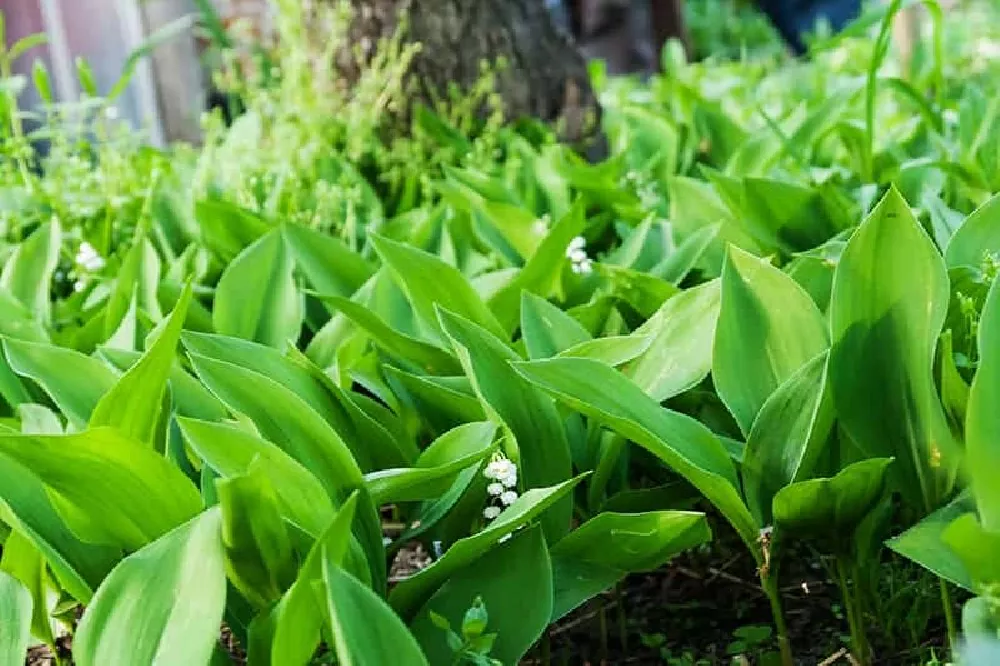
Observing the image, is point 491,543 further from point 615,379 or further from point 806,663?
point 806,663

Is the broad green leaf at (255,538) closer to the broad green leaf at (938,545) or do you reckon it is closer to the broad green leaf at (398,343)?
the broad green leaf at (398,343)

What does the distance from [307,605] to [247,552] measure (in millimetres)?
99

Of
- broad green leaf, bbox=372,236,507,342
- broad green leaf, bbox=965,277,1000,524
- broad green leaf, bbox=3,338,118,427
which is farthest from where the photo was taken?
broad green leaf, bbox=372,236,507,342

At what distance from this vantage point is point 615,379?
102 cm

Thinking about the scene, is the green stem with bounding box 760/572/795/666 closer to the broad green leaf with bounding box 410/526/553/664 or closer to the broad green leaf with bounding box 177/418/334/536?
the broad green leaf with bounding box 410/526/553/664

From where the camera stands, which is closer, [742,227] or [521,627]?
[521,627]

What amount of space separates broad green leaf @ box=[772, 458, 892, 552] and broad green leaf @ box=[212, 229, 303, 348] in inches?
29.2

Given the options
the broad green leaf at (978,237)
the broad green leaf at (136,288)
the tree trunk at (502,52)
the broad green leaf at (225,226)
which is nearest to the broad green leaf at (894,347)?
the broad green leaf at (978,237)

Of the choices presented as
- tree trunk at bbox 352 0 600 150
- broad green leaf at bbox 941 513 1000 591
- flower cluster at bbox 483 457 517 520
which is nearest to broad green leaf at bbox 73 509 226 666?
flower cluster at bbox 483 457 517 520

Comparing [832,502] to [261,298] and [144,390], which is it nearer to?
[144,390]

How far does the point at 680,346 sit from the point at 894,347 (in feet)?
0.74

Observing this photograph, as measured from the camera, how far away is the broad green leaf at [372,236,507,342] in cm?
136

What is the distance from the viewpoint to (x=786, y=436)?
105cm

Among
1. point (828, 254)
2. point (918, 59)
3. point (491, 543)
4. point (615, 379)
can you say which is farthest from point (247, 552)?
point (918, 59)
